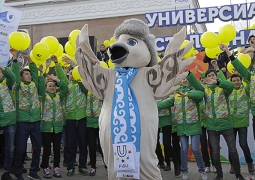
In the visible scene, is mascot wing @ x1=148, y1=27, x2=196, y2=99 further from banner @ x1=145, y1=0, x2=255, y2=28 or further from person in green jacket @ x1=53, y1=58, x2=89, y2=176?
banner @ x1=145, y1=0, x2=255, y2=28

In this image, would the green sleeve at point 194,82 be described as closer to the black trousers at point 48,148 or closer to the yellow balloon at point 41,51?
the yellow balloon at point 41,51

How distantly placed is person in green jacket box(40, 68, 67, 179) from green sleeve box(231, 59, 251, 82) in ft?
9.74

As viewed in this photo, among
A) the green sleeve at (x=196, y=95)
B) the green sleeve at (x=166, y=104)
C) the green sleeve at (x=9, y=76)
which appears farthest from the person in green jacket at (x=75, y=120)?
the green sleeve at (x=196, y=95)

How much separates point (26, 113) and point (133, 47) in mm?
3036

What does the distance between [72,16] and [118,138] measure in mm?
11802

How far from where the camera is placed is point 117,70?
10.6 ft

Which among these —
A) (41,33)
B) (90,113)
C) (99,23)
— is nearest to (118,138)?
(90,113)

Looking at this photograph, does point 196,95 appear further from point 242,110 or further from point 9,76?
point 9,76

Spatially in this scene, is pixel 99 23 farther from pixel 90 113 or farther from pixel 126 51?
pixel 126 51

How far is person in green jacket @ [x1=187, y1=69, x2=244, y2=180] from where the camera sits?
5457mm

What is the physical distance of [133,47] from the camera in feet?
10.6

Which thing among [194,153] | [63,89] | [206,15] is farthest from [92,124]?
[206,15]

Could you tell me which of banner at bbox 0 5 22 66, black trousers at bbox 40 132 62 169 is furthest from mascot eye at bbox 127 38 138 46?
banner at bbox 0 5 22 66

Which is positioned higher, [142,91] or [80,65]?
[80,65]
